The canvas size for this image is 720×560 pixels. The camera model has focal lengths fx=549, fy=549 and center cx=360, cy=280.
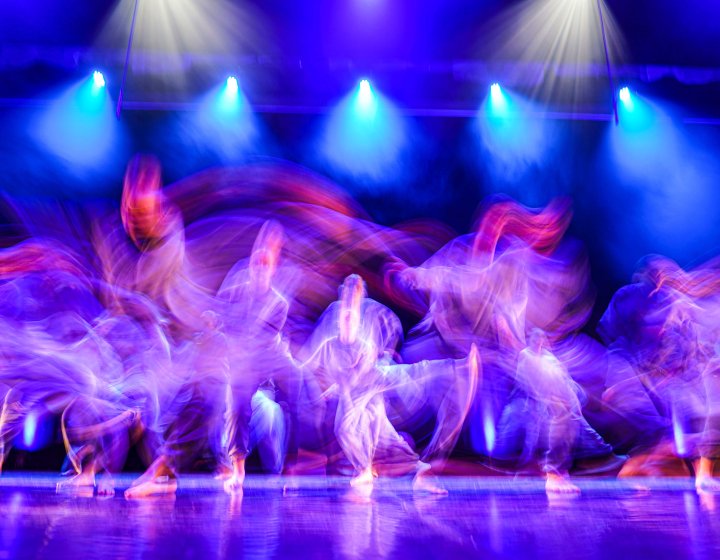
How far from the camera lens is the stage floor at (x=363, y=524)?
1793 millimetres

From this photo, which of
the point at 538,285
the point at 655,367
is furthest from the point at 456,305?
Result: the point at 655,367

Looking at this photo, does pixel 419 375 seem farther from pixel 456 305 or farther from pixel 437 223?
pixel 437 223

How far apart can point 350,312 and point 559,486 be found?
165 cm

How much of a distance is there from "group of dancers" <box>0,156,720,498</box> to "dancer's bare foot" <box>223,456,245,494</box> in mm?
13

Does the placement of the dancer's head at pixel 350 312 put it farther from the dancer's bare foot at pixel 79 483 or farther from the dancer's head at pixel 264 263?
the dancer's bare foot at pixel 79 483

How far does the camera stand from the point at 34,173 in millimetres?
5348

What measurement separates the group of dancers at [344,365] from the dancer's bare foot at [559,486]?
20 mm

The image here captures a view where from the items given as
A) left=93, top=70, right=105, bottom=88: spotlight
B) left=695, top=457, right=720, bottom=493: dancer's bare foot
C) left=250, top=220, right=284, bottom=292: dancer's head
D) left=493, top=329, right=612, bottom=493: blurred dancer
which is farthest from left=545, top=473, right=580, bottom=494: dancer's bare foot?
left=93, top=70, right=105, bottom=88: spotlight

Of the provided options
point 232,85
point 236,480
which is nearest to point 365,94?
point 232,85

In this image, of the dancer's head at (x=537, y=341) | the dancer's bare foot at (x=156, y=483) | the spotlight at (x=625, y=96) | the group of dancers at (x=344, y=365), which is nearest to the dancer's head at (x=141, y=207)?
the group of dancers at (x=344, y=365)

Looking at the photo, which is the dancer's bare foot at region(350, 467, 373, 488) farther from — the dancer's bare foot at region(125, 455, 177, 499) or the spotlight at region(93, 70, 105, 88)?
the spotlight at region(93, 70, 105, 88)

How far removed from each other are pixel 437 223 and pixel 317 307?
1.43m

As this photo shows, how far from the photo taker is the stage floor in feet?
5.88

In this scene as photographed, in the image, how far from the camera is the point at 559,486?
10.7 feet
